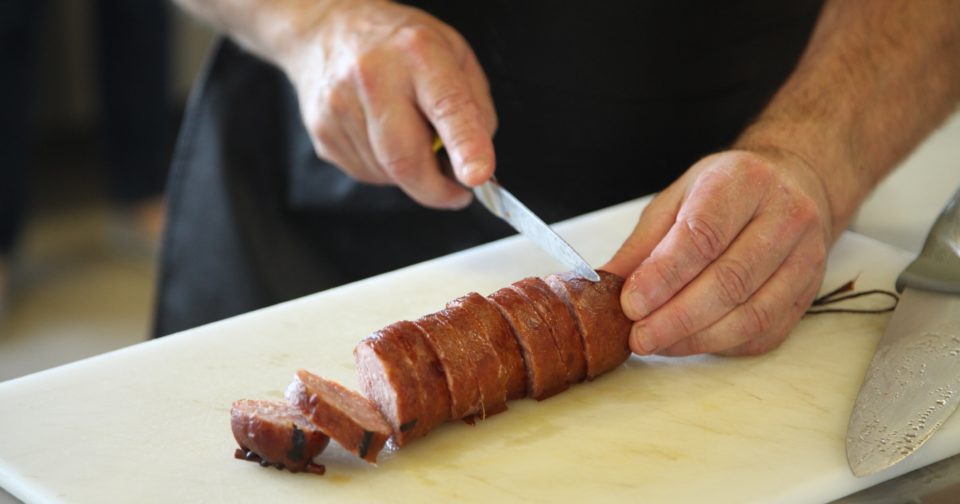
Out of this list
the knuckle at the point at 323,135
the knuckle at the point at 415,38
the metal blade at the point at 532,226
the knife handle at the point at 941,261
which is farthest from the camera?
the knuckle at the point at 323,135

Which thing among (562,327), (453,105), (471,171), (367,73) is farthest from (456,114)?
(562,327)

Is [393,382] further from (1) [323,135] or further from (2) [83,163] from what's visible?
(2) [83,163]

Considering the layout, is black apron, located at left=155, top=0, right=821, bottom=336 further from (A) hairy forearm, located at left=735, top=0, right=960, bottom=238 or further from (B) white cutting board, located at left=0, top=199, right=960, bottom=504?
(B) white cutting board, located at left=0, top=199, right=960, bottom=504

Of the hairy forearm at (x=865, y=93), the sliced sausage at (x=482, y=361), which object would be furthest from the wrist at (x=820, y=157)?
the sliced sausage at (x=482, y=361)

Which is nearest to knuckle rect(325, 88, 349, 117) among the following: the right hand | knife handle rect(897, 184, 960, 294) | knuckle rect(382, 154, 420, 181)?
the right hand

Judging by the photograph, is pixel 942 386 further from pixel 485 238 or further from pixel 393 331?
pixel 485 238

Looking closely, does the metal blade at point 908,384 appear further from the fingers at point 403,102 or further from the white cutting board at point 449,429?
A: the fingers at point 403,102
